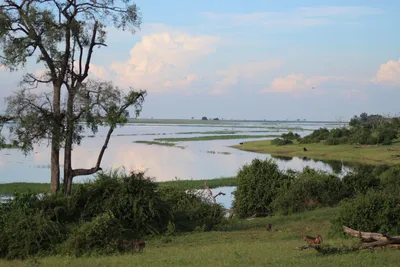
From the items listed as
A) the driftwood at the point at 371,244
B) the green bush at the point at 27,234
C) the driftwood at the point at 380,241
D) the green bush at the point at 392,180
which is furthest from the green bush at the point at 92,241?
the green bush at the point at 392,180

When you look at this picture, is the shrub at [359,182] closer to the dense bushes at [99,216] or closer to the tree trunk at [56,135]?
the dense bushes at [99,216]

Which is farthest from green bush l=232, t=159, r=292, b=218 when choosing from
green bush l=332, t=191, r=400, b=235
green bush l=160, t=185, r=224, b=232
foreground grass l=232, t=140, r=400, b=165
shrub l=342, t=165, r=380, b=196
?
foreground grass l=232, t=140, r=400, b=165

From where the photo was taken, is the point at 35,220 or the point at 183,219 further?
A: the point at 183,219

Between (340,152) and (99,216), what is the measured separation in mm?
54047

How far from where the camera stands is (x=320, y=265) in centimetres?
1062

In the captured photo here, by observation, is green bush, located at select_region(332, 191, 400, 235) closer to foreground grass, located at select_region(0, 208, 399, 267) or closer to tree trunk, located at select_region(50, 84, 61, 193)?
foreground grass, located at select_region(0, 208, 399, 267)

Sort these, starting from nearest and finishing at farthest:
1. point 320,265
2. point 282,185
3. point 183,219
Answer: point 320,265
point 183,219
point 282,185

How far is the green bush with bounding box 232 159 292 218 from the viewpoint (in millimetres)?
29438

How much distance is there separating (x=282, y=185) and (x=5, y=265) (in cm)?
1865

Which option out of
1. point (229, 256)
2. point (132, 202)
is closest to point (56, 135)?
point (132, 202)

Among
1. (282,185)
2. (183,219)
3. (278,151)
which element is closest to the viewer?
(183,219)

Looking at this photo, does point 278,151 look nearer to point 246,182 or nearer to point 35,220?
point 246,182

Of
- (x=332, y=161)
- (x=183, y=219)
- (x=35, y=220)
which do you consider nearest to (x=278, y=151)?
(x=332, y=161)

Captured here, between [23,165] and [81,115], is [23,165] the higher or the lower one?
the lower one
